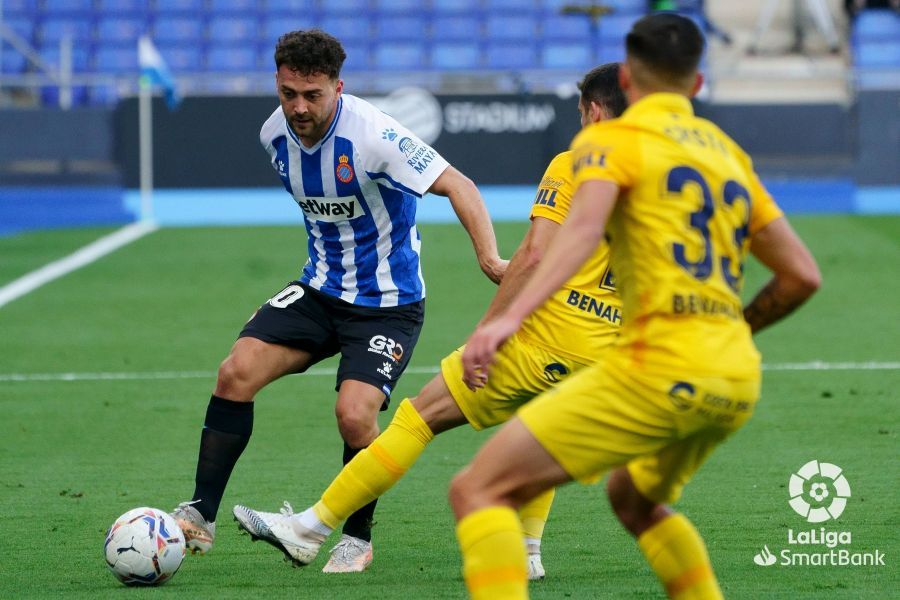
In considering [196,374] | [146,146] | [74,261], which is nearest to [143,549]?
[196,374]

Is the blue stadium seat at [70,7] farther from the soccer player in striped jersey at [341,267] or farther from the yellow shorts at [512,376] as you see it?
the yellow shorts at [512,376]

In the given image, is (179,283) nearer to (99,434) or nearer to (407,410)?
(99,434)

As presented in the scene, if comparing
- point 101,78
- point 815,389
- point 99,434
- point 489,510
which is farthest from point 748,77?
point 489,510

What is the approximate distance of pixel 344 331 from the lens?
5.61 meters

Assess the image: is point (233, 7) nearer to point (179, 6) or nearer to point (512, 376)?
point (179, 6)

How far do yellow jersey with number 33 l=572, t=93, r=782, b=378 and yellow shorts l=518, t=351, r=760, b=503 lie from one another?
0.04m

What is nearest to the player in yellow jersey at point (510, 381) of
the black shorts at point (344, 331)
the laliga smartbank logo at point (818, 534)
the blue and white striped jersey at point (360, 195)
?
the black shorts at point (344, 331)

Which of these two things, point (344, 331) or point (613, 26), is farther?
point (613, 26)

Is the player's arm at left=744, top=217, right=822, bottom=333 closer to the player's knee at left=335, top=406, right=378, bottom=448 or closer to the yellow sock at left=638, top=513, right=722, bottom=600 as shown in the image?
the yellow sock at left=638, top=513, right=722, bottom=600

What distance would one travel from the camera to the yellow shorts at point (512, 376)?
4984 mm

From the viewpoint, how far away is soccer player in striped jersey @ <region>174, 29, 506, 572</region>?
5371mm

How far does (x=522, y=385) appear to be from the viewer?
500cm

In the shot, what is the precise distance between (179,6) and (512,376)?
894 inches

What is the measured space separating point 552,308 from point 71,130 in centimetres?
1634
